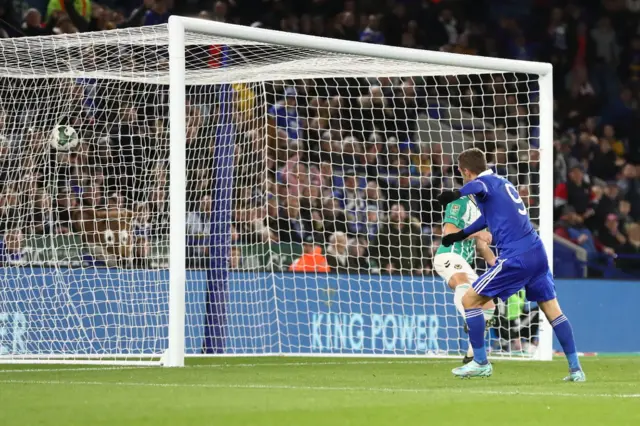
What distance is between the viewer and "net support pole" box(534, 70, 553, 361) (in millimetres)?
12328

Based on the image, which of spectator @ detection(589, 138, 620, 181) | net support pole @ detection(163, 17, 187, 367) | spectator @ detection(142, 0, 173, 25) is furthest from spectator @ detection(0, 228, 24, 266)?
spectator @ detection(589, 138, 620, 181)

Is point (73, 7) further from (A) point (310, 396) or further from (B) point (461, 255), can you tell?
(A) point (310, 396)

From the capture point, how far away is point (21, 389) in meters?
7.79

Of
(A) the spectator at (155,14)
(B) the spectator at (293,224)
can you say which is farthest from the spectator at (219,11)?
(B) the spectator at (293,224)

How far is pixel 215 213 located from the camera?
13.4m

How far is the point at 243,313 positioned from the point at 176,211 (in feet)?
11.0

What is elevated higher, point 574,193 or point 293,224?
point 574,193

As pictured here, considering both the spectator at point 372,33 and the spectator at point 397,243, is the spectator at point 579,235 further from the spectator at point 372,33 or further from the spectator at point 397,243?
the spectator at point 372,33

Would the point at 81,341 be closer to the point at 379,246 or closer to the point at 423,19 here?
the point at 379,246

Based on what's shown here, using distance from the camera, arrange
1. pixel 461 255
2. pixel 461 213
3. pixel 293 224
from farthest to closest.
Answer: pixel 293 224 < pixel 461 255 < pixel 461 213

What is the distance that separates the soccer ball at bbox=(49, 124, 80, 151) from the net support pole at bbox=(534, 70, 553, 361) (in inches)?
189

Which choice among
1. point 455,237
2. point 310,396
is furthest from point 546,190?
point 310,396

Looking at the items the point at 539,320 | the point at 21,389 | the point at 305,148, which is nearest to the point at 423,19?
the point at 305,148

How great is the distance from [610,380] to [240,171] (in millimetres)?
6625
